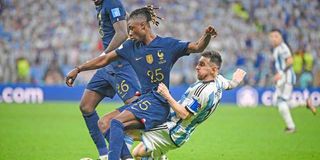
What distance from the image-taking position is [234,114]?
900 inches

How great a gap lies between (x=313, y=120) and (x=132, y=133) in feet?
40.8

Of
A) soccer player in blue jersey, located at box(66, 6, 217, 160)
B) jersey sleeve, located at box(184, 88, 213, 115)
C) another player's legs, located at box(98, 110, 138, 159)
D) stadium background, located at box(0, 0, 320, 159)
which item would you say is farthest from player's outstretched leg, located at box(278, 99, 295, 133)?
soccer player in blue jersey, located at box(66, 6, 217, 160)

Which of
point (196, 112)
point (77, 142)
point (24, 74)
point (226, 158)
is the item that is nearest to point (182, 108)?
point (196, 112)

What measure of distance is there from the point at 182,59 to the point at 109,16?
58.0ft

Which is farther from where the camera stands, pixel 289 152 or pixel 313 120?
pixel 313 120

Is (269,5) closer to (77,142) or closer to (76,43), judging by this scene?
(76,43)

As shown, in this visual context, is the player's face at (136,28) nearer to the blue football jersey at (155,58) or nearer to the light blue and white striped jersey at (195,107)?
the blue football jersey at (155,58)

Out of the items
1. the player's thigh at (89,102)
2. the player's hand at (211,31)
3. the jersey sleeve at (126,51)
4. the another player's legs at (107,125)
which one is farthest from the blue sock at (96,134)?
the player's hand at (211,31)

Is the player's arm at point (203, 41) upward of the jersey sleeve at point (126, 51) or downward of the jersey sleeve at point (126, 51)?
upward

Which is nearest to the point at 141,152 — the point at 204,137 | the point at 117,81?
the point at 117,81

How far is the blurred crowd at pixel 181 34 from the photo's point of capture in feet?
92.5

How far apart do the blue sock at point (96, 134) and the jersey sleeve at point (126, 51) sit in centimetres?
180

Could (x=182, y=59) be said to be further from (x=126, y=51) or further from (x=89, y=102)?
(x=126, y=51)

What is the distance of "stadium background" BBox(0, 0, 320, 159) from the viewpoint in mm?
21547
